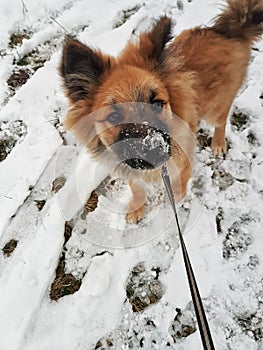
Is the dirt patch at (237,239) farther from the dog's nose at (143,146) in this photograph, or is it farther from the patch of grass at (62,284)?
the patch of grass at (62,284)

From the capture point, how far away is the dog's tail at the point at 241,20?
2609mm

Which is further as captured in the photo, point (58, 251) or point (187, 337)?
point (58, 251)

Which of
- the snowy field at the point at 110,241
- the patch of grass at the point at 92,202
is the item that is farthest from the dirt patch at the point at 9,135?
the patch of grass at the point at 92,202

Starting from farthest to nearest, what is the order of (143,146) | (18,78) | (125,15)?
(125,15), (18,78), (143,146)

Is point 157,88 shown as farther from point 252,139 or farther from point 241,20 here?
point 252,139

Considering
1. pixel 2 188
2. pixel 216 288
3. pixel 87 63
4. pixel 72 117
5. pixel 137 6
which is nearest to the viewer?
pixel 87 63

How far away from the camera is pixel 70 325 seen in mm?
2641

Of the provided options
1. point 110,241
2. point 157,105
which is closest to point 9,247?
point 110,241

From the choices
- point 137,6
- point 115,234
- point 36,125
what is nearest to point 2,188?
point 36,125

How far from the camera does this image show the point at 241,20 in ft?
8.79

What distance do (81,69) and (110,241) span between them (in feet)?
4.85

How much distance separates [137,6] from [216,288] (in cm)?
350

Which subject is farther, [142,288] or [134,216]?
[134,216]

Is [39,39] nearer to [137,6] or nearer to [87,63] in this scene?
[137,6]
